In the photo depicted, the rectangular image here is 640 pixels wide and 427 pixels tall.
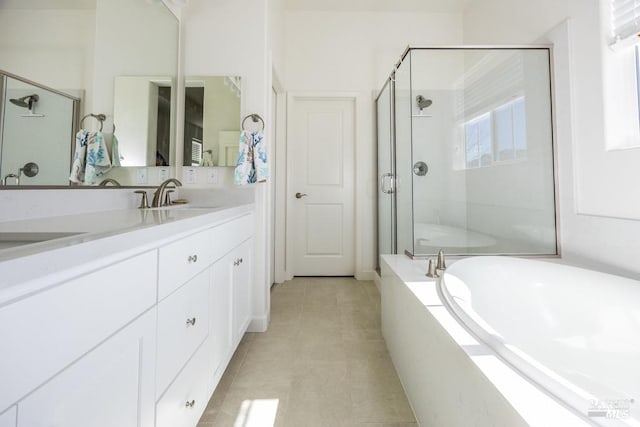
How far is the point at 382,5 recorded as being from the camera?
3025mm

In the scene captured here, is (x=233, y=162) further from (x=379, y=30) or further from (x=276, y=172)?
(x=379, y=30)

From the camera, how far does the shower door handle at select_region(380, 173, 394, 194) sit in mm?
2570

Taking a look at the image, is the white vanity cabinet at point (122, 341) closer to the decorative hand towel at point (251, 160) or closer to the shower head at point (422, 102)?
the decorative hand towel at point (251, 160)

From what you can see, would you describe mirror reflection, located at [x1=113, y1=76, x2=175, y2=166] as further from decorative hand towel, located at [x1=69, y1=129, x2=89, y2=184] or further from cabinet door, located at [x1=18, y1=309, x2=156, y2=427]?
cabinet door, located at [x1=18, y1=309, x2=156, y2=427]

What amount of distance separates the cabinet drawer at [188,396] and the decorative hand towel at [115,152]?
0.96 meters

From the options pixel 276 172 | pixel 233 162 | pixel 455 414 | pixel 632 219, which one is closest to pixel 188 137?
pixel 233 162

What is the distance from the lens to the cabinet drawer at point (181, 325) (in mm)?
782

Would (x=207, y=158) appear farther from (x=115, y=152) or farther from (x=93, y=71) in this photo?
(x=93, y=71)

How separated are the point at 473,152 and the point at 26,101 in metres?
2.49

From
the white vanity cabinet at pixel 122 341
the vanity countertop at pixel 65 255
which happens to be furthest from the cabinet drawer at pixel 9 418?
the vanity countertop at pixel 65 255

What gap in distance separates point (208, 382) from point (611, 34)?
240 cm

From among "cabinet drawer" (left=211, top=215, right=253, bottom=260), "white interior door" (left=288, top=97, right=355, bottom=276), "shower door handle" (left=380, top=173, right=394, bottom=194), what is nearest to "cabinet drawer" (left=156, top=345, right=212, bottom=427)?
"cabinet drawer" (left=211, top=215, right=253, bottom=260)

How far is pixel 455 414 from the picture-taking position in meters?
0.79

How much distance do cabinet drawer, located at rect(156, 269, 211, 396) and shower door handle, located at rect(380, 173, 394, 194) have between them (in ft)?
6.19
